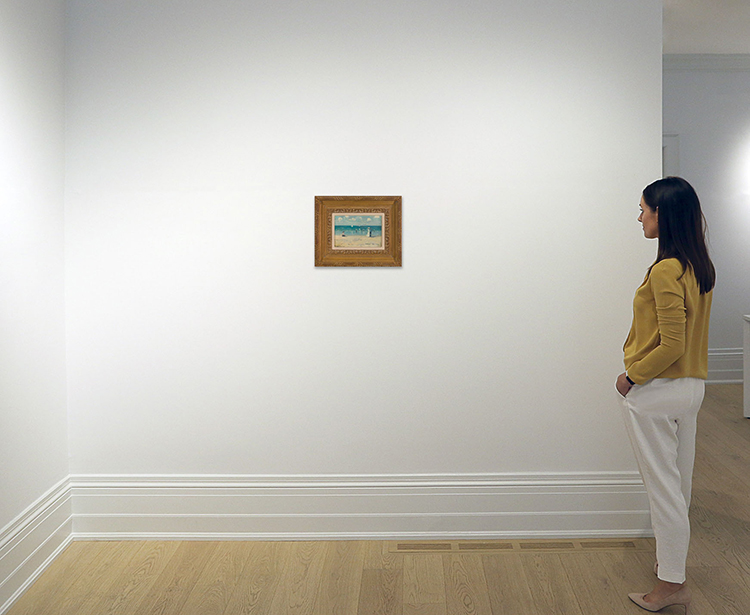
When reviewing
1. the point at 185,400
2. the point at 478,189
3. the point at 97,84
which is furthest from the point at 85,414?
the point at 478,189

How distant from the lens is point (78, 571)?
8.57ft

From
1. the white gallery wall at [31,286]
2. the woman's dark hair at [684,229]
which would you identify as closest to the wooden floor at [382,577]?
the white gallery wall at [31,286]

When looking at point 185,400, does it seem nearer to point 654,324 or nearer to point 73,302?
point 73,302

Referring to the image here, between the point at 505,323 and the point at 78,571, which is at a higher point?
the point at 505,323

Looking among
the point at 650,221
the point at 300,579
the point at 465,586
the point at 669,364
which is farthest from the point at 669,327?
the point at 300,579

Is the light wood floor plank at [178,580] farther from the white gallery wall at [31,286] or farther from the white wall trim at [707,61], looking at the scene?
the white wall trim at [707,61]

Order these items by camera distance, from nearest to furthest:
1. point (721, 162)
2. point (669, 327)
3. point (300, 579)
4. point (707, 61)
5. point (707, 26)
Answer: point (669, 327), point (300, 579), point (707, 26), point (707, 61), point (721, 162)

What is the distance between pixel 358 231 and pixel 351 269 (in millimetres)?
180

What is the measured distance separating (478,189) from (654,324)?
1.02 m

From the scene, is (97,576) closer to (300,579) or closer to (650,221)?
(300,579)

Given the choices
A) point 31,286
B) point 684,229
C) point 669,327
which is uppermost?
point 684,229

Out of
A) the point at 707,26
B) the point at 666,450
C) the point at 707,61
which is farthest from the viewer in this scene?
the point at 707,61

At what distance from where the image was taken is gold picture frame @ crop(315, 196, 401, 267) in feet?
9.29

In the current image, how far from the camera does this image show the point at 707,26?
14.9 ft
